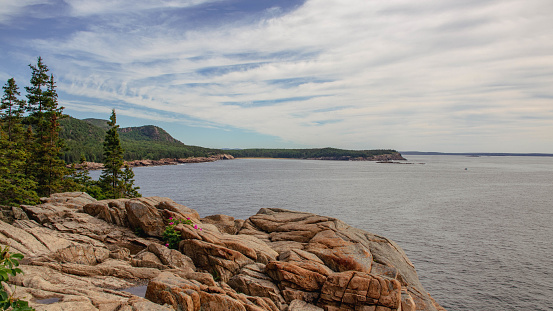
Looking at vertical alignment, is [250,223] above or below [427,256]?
above

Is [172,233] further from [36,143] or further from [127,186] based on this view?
[127,186]

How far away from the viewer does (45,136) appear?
45.4 m

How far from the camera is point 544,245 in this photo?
43.0 meters

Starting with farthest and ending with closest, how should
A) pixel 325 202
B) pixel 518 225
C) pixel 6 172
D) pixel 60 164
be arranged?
pixel 325 202 < pixel 518 225 < pixel 60 164 < pixel 6 172

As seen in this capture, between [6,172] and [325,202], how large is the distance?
191 ft

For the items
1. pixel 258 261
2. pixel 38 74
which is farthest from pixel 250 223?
pixel 38 74

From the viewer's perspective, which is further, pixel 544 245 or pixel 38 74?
pixel 38 74

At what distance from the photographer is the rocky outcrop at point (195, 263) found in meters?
14.5

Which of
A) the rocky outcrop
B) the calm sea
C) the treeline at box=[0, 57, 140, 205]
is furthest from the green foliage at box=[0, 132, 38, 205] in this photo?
the calm sea

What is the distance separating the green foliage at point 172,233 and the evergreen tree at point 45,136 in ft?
105

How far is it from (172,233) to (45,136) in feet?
113

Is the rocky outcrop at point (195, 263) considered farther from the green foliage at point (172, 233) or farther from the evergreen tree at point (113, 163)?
the evergreen tree at point (113, 163)

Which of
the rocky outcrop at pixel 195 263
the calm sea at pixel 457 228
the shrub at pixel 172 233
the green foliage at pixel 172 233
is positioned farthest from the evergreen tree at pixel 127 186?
the shrub at pixel 172 233

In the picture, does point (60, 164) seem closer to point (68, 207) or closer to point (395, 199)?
point (68, 207)
